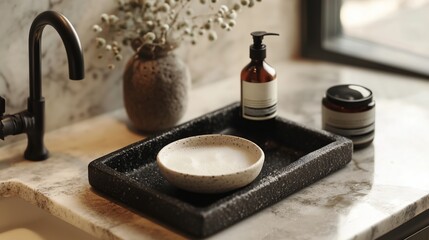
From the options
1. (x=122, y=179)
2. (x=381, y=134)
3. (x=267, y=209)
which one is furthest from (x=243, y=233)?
(x=381, y=134)

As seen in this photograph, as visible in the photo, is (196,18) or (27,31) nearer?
(27,31)

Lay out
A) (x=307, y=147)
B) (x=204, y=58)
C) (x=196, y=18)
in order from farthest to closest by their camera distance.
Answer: (x=204, y=58), (x=196, y=18), (x=307, y=147)

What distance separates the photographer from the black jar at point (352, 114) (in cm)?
147

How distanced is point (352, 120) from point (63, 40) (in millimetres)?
544

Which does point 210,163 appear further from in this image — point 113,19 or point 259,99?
point 113,19

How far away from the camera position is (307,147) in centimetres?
148

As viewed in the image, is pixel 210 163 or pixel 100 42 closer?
pixel 210 163

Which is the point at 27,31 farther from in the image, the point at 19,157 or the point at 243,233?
the point at 243,233

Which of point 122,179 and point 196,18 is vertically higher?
point 196,18

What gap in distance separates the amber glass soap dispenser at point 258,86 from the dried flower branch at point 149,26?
0.26ft

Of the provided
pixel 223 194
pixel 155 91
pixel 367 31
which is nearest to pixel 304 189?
pixel 223 194

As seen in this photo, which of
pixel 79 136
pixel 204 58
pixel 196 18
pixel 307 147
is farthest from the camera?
pixel 204 58

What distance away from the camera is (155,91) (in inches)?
60.7

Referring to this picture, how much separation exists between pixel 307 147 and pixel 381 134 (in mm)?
181
